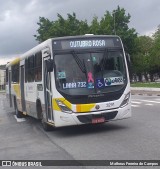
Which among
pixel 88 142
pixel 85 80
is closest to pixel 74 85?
pixel 85 80

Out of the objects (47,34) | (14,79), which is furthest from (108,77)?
(47,34)

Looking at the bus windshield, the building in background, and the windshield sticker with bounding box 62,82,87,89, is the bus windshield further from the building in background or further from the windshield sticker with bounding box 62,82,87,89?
the building in background

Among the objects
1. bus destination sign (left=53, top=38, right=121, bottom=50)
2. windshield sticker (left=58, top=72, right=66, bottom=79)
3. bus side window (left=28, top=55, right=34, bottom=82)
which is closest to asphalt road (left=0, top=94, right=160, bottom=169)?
windshield sticker (left=58, top=72, right=66, bottom=79)

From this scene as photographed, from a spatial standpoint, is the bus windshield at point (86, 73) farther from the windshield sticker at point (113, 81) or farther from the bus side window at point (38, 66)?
the bus side window at point (38, 66)

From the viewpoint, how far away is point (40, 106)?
1500 centimetres

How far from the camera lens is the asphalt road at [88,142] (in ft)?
30.5

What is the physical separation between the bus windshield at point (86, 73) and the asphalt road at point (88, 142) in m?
1.33

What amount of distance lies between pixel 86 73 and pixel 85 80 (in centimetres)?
21

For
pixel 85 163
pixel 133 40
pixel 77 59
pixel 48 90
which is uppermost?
pixel 133 40

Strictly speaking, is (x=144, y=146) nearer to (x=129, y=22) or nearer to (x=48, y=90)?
(x=48, y=90)

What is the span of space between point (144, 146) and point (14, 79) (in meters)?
12.4

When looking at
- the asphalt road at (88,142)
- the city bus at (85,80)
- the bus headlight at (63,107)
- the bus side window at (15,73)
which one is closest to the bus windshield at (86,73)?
the city bus at (85,80)

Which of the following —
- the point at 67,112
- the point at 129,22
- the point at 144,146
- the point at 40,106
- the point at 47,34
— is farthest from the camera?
the point at 129,22

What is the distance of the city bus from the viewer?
12.5 metres
